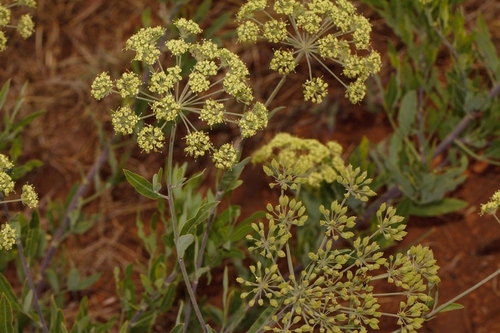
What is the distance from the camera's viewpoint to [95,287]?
4.41m

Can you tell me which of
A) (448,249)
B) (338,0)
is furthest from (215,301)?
(338,0)

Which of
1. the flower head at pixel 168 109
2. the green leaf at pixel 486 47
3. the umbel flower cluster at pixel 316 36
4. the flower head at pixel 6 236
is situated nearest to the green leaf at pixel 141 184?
the flower head at pixel 168 109

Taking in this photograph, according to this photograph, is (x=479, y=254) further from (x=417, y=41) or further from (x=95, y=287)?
(x=95, y=287)

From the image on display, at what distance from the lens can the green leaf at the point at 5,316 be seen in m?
2.78

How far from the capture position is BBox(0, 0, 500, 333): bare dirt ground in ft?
13.4

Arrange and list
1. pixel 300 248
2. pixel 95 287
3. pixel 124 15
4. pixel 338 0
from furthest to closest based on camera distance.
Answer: pixel 124 15
pixel 95 287
pixel 300 248
pixel 338 0

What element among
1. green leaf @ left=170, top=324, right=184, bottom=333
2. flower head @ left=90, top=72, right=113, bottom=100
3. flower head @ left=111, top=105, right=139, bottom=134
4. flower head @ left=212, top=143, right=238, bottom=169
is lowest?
green leaf @ left=170, top=324, right=184, bottom=333

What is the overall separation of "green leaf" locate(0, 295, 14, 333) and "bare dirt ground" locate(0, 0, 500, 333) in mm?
1167

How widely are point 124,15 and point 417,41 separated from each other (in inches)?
87.1

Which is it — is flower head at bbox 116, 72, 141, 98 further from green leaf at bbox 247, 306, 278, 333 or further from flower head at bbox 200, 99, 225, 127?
green leaf at bbox 247, 306, 278, 333

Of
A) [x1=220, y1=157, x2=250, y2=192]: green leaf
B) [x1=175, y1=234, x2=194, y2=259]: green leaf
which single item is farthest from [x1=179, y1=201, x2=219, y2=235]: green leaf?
[x1=220, y1=157, x2=250, y2=192]: green leaf

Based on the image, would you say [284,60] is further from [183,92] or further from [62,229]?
[62,229]

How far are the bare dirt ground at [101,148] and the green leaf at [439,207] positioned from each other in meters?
0.17

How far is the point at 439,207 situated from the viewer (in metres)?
3.71
